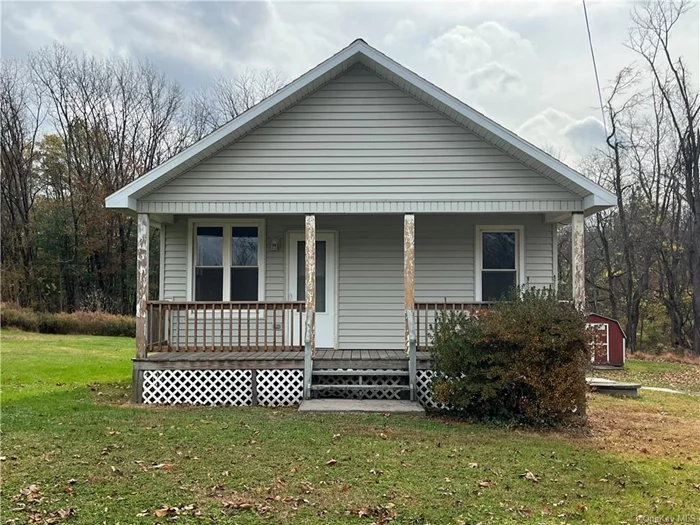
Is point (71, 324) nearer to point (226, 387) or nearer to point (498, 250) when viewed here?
point (226, 387)

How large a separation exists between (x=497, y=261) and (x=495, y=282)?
1.41ft

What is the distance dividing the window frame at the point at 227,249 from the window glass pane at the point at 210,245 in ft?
0.26

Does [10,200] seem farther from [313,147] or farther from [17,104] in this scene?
[313,147]

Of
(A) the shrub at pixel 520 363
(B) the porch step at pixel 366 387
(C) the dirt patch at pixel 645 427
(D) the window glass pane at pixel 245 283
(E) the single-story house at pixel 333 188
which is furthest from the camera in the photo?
(D) the window glass pane at pixel 245 283

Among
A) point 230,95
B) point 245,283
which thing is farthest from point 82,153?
point 245,283

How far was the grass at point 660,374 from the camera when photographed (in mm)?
13982

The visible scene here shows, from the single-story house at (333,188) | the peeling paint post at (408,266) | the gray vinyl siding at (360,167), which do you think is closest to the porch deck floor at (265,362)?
the single-story house at (333,188)

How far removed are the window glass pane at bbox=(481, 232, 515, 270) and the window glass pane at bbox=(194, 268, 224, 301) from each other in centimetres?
530

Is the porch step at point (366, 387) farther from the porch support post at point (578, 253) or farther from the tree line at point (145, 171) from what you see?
the tree line at point (145, 171)

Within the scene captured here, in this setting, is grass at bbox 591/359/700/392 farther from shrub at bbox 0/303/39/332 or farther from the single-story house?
shrub at bbox 0/303/39/332

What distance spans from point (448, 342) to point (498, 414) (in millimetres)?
1269

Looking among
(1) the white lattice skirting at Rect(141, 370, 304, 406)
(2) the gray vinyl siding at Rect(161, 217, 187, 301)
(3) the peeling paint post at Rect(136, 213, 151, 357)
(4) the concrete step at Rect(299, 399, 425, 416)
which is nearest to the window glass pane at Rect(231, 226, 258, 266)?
(2) the gray vinyl siding at Rect(161, 217, 187, 301)

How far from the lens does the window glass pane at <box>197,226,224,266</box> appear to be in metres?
11.0

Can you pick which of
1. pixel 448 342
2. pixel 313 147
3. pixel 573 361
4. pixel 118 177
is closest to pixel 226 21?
pixel 313 147
